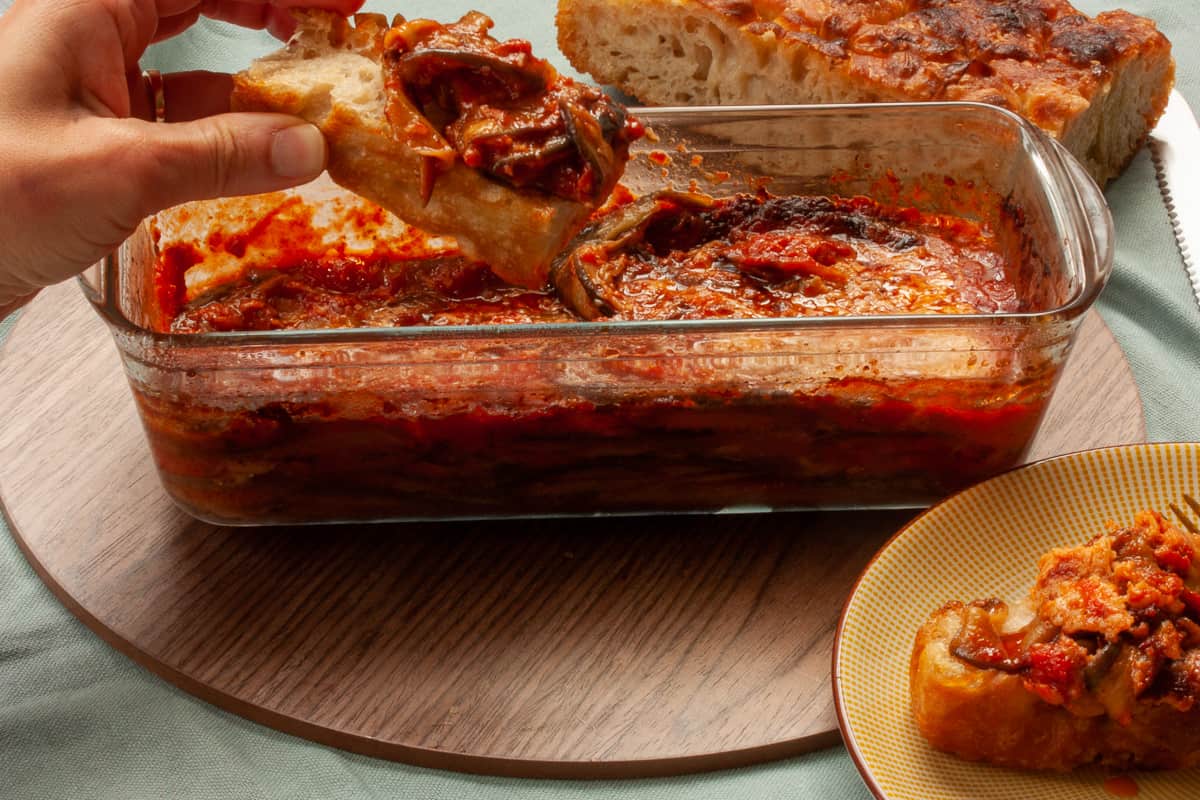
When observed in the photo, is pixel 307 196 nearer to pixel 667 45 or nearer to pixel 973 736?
pixel 667 45

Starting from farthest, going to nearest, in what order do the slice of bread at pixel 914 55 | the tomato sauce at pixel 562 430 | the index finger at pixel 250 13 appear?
the slice of bread at pixel 914 55, the index finger at pixel 250 13, the tomato sauce at pixel 562 430

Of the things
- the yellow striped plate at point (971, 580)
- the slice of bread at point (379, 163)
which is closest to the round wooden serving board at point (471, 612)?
the yellow striped plate at point (971, 580)

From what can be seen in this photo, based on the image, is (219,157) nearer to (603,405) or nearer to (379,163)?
(379,163)

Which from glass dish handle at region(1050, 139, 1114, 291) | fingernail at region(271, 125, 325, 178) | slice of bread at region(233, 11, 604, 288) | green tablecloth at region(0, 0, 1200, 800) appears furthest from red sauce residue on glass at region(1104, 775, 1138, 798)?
fingernail at region(271, 125, 325, 178)

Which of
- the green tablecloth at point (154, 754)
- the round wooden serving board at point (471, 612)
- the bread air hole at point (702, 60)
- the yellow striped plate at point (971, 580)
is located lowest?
the green tablecloth at point (154, 754)

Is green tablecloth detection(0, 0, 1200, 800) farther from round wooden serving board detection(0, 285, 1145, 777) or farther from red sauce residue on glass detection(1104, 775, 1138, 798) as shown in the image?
A: red sauce residue on glass detection(1104, 775, 1138, 798)

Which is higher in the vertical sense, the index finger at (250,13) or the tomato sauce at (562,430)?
the index finger at (250,13)

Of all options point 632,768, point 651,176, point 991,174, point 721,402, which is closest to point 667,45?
point 651,176

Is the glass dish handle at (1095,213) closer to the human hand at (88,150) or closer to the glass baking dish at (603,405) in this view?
the glass baking dish at (603,405)
